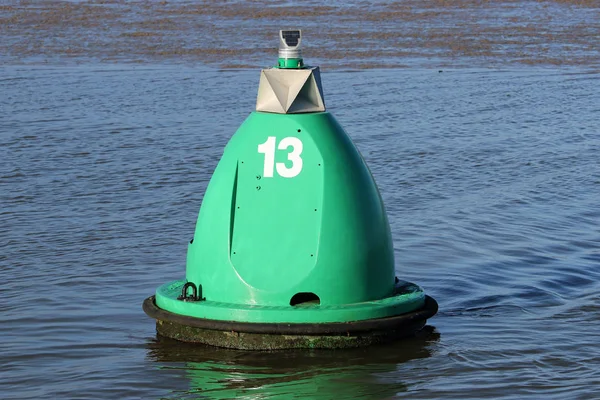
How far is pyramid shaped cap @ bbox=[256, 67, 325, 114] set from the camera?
6059 mm

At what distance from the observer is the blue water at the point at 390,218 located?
5.70 meters

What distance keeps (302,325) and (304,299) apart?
28 cm

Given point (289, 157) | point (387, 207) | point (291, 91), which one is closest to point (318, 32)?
point (387, 207)

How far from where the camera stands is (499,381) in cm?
557

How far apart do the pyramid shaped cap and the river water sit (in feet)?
4.04

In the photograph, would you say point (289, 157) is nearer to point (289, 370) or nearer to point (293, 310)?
point (293, 310)

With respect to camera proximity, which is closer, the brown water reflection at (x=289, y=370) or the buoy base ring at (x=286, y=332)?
the brown water reflection at (x=289, y=370)

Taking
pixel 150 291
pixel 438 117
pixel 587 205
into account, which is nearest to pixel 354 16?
pixel 438 117

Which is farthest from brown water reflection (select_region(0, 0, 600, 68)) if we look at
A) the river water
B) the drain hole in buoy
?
the drain hole in buoy

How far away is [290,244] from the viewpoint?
5863 millimetres

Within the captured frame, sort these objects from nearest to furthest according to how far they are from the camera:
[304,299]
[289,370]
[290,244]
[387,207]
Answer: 1. [289,370]
2. [290,244]
3. [304,299]
4. [387,207]

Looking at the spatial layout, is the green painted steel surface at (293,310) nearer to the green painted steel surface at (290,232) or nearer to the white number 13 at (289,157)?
the green painted steel surface at (290,232)

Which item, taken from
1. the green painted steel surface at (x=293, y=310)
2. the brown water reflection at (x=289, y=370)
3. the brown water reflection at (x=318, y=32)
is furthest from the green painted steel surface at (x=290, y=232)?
the brown water reflection at (x=318, y=32)

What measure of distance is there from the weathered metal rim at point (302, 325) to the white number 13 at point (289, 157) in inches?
29.2
